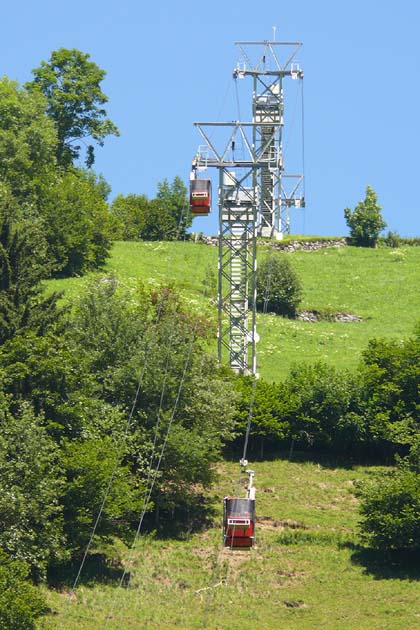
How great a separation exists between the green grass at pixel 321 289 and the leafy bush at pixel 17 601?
29.3 metres

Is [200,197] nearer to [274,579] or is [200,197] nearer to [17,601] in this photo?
[274,579]

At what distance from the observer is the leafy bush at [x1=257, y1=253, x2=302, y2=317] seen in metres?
111

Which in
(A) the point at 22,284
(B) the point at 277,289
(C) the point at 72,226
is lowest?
(B) the point at 277,289

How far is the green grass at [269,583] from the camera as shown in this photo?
70.4 m

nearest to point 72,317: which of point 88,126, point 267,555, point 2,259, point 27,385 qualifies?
point 2,259

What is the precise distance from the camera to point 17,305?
8300 cm

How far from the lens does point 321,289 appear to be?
119 m

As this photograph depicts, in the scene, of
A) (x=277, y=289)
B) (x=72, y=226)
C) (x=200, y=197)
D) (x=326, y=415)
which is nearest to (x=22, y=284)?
(x=200, y=197)

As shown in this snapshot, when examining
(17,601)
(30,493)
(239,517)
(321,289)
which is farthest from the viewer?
(321,289)

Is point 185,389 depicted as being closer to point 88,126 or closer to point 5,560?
point 5,560

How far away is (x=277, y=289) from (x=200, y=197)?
1045 inches

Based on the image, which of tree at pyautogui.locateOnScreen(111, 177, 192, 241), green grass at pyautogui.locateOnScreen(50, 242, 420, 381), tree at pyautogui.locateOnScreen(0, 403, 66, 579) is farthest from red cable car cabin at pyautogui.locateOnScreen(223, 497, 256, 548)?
tree at pyautogui.locateOnScreen(111, 177, 192, 241)

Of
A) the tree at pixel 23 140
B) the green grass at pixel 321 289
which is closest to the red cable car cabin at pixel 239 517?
the green grass at pixel 321 289

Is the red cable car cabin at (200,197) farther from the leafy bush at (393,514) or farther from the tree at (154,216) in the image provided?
the tree at (154,216)
